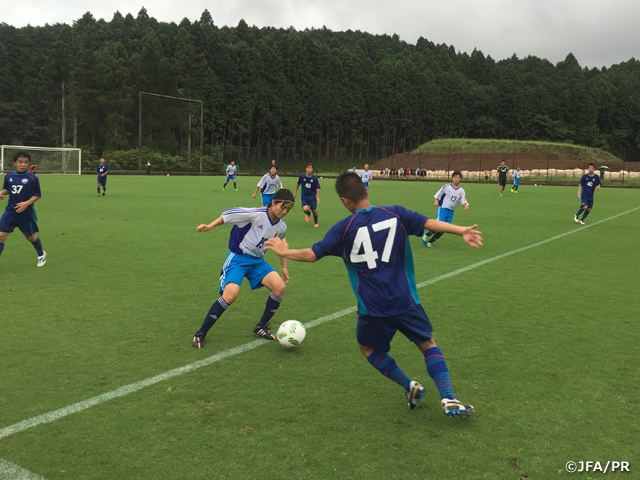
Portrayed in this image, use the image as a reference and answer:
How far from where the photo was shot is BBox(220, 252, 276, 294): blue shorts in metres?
5.64

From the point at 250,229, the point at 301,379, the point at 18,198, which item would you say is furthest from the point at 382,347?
the point at 18,198

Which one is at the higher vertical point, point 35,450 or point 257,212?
point 257,212

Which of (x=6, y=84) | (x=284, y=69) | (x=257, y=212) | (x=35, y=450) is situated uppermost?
(x=284, y=69)

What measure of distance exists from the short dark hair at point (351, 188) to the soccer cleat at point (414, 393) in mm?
1413

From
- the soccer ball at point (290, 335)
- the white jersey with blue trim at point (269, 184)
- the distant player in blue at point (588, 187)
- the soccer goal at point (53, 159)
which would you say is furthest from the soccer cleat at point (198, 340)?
the soccer goal at point (53, 159)

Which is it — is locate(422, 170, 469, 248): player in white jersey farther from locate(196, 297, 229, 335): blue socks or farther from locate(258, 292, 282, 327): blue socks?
locate(196, 297, 229, 335): blue socks

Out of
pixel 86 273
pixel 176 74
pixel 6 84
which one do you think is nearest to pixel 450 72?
pixel 176 74

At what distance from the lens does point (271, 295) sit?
5762mm

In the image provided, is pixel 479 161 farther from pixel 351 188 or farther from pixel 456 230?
pixel 351 188

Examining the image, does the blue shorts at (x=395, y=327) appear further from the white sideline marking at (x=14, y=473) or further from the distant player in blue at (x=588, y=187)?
the distant player in blue at (x=588, y=187)

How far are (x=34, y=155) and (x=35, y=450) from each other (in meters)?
48.9

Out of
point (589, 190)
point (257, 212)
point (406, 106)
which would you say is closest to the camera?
point (257, 212)

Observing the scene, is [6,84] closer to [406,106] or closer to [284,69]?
[284,69]

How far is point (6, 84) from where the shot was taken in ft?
257
